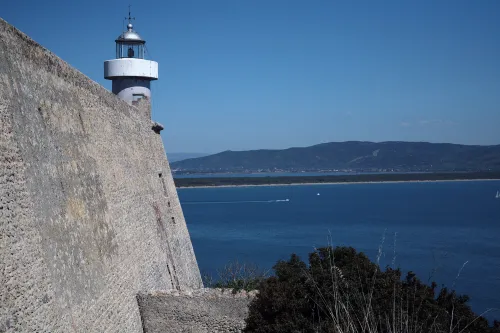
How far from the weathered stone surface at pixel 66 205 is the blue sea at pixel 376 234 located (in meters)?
8.56

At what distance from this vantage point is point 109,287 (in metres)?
8.99

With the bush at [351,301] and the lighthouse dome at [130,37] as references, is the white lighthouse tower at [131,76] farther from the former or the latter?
the bush at [351,301]

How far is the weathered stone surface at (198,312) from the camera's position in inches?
423

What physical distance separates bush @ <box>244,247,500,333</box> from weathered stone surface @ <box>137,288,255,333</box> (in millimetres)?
1582

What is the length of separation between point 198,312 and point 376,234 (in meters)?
44.2

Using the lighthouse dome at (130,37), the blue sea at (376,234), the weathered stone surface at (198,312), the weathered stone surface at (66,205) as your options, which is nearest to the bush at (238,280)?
the weathered stone surface at (198,312)

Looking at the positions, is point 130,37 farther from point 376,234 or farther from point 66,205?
point 376,234

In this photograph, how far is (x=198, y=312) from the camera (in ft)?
35.3

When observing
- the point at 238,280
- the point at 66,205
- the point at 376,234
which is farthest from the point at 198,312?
the point at 376,234

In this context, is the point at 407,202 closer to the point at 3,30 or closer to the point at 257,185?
the point at 257,185

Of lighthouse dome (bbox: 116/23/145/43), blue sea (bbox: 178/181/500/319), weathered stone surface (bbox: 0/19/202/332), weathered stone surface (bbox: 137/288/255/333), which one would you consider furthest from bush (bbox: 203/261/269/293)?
lighthouse dome (bbox: 116/23/145/43)

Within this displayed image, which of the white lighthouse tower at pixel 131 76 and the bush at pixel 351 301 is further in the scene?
the white lighthouse tower at pixel 131 76

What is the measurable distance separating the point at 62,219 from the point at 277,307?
3.21 m

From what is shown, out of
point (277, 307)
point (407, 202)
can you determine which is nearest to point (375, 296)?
point (277, 307)
